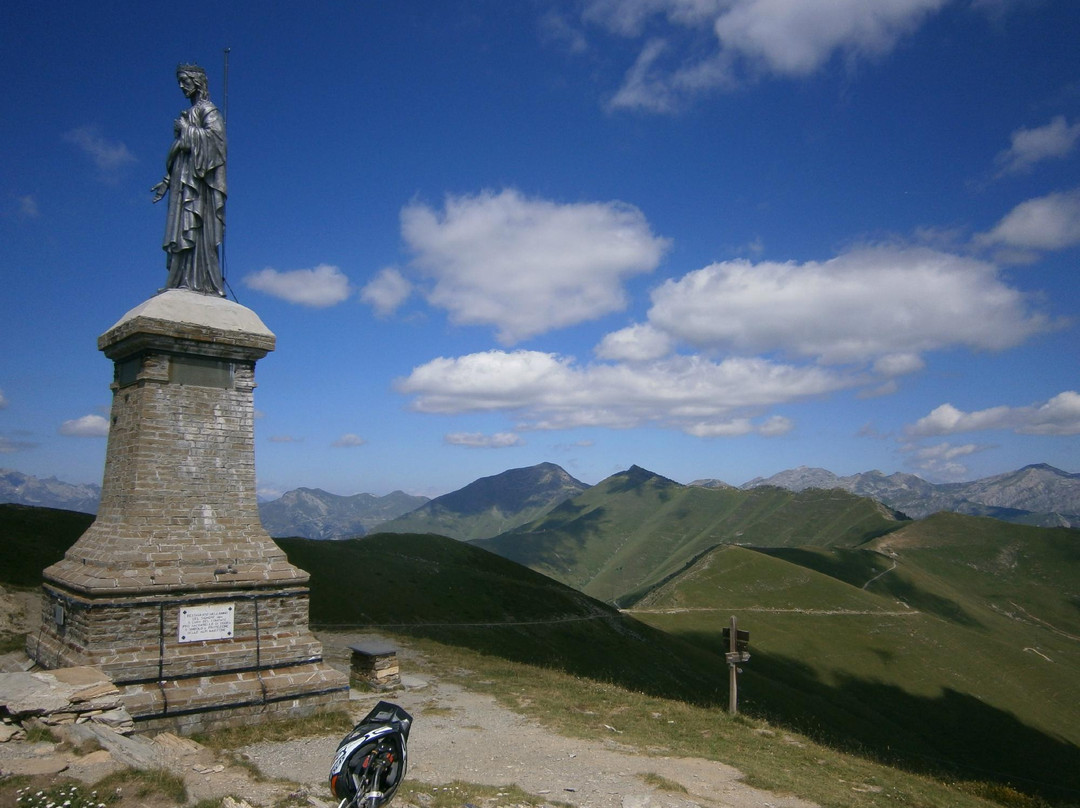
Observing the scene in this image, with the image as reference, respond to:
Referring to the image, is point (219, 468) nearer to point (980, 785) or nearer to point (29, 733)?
point (29, 733)

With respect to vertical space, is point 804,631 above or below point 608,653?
below

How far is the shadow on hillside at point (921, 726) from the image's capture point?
48.2 meters

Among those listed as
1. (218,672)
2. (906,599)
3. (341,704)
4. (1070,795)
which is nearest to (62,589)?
(218,672)

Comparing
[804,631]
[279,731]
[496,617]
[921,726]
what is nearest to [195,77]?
[279,731]

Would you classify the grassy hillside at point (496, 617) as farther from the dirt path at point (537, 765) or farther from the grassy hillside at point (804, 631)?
the dirt path at point (537, 765)

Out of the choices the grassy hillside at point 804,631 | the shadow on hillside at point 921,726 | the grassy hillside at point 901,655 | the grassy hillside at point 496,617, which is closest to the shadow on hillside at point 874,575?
the grassy hillside at point 901,655

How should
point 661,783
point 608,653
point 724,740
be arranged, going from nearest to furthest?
point 661,783
point 724,740
point 608,653

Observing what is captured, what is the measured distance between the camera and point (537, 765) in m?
11.3

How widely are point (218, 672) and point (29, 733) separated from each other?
3281 mm

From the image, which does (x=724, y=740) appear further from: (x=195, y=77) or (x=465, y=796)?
(x=195, y=77)

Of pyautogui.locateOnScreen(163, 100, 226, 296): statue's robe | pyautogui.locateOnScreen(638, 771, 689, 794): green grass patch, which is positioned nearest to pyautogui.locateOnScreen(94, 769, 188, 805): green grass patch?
pyautogui.locateOnScreen(638, 771, 689, 794): green grass patch

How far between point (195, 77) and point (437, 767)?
1448 centimetres

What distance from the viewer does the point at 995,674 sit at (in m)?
74.8

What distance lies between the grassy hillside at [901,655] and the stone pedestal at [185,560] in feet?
122
